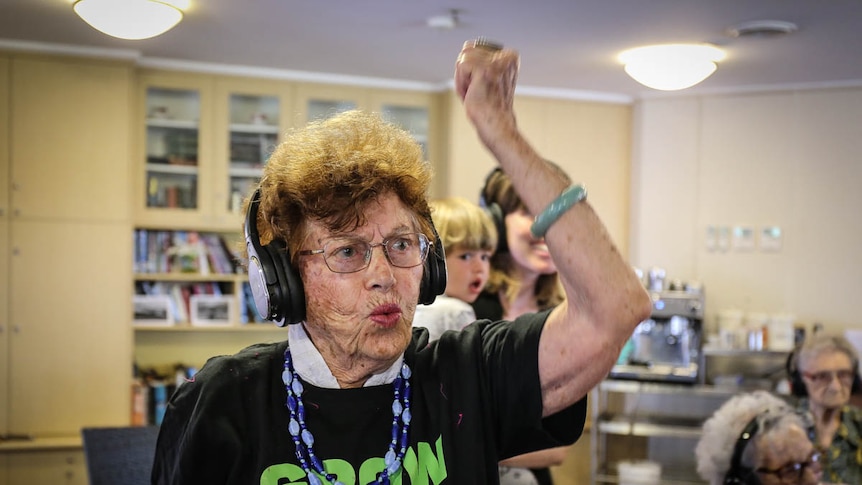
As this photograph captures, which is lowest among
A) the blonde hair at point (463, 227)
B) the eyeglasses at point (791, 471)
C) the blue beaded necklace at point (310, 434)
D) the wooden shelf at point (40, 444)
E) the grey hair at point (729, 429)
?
the wooden shelf at point (40, 444)

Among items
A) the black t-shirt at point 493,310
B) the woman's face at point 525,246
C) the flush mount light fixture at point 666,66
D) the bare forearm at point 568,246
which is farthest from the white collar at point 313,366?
the flush mount light fixture at point 666,66

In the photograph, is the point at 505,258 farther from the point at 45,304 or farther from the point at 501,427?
the point at 45,304

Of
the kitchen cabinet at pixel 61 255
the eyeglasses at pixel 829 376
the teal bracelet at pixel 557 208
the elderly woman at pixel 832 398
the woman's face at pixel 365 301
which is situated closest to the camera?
the teal bracelet at pixel 557 208

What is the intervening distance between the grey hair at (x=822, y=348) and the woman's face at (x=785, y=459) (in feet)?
2.79

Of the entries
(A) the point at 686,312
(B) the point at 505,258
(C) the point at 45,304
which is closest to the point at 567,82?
(A) the point at 686,312

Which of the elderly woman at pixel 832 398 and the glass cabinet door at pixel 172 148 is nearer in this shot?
the elderly woman at pixel 832 398

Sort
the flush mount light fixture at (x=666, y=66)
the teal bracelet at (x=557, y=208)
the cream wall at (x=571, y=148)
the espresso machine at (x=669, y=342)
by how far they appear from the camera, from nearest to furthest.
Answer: the teal bracelet at (x=557, y=208) < the flush mount light fixture at (x=666, y=66) < the espresso machine at (x=669, y=342) < the cream wall at (x=571, y=148)

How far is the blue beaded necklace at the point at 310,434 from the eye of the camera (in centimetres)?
111

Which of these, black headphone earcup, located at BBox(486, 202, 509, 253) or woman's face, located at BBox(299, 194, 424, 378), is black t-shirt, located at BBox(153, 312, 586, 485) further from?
black headphone earcup, located at BBox(486, 202, 509, 253)

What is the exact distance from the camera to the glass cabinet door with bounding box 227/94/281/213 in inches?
203

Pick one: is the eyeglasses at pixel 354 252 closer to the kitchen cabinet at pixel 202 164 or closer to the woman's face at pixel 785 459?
the woman's face at pixel 785 459

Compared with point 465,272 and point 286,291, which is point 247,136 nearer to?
point 465,272

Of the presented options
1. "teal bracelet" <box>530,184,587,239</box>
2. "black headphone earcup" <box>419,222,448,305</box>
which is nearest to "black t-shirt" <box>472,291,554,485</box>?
"black headphone earcup" <box>419,222,448,305</box>

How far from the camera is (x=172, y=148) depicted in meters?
5.07
